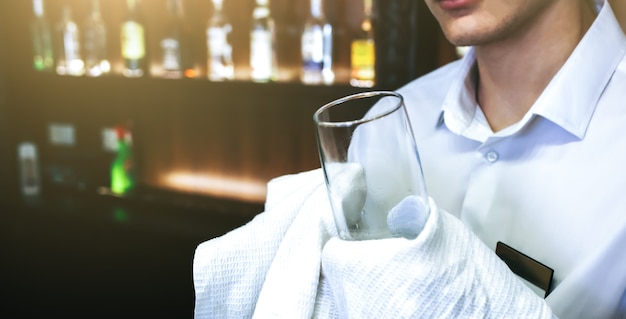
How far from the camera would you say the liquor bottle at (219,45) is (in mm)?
2092

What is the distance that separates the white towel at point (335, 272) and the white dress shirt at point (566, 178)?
1.00 ft

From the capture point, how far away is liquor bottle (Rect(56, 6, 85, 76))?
7.93ft

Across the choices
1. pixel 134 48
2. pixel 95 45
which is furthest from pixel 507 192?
pixel 95 45

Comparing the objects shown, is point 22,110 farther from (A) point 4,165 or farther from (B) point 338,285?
(B) point 338,285

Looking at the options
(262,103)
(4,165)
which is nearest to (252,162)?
(262,103)

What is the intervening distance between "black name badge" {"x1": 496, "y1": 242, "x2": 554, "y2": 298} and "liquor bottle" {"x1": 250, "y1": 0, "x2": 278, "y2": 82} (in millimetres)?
1268

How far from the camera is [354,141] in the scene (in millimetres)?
584

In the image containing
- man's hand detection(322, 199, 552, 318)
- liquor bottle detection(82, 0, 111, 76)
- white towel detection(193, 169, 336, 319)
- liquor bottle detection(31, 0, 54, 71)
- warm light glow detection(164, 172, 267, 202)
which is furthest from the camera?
liquor bottle detection(31, 0, 54, 71)

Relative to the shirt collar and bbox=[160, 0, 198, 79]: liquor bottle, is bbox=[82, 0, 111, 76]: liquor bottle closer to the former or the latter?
bbox=[160, 0, 198, 79]: liquor bottle

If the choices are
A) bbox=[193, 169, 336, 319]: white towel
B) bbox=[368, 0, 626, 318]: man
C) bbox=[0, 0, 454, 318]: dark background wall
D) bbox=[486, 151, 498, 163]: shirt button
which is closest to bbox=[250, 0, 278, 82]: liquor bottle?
bbox=[0, 0, 454, 318]: dark background wall

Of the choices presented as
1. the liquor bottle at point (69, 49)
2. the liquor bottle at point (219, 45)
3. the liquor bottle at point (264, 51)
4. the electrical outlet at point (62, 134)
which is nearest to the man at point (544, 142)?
the liquor bottle at point (264, 51)

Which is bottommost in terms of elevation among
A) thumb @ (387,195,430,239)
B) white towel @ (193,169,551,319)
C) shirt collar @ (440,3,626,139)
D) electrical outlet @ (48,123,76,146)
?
electrical outlet @ (48,123,76,146)

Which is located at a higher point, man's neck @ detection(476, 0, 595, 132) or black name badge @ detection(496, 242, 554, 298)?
man's neck @ detection(476, 0, 595, 132)

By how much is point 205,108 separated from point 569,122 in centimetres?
158
